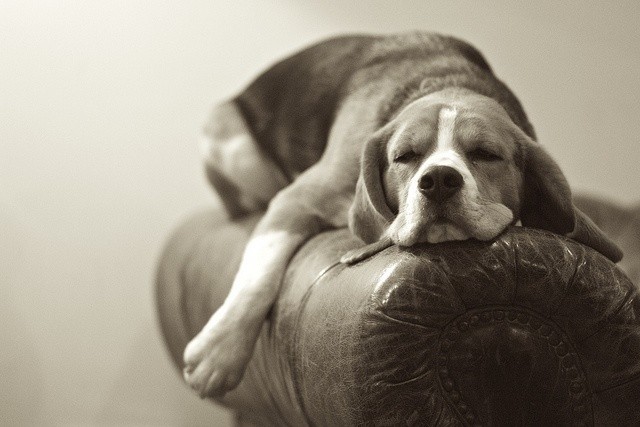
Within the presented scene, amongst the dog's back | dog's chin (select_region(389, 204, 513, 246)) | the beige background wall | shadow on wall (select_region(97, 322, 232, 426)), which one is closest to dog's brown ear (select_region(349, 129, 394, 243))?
dog's chin (select_region(389, 204, 513, 246))

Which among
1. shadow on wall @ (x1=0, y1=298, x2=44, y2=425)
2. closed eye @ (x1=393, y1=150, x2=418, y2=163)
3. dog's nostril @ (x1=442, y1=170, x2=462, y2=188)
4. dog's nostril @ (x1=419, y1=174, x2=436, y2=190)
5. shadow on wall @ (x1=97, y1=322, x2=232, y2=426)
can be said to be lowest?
shadow on wall @ (x1=97, y1=322, x2=232, y2=426)

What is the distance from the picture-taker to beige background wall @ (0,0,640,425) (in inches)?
137

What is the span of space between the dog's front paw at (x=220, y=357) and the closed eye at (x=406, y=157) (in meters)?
0.52

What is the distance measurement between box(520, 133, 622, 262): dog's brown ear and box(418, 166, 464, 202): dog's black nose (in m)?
0.26

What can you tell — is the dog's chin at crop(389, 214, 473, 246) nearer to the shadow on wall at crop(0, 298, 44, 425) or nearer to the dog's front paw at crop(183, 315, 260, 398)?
the dog's front paw at crop(183, 315, 260, 398)

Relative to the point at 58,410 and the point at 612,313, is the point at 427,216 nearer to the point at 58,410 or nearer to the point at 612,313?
the point at 612,313

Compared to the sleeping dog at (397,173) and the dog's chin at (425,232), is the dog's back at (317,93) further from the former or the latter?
the dog's chin at (425,232)

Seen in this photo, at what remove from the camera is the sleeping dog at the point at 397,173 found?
5.38 feet

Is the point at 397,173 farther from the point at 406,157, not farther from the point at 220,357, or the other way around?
the point at 220,357

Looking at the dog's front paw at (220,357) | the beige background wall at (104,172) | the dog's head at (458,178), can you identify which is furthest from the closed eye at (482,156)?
the beige background wall at (104,172)

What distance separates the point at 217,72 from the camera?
3748 mm

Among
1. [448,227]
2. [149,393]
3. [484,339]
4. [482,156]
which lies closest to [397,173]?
[482,156]

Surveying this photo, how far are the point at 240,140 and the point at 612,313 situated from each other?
1.92 metres

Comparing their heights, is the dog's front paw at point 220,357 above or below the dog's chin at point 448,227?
below
